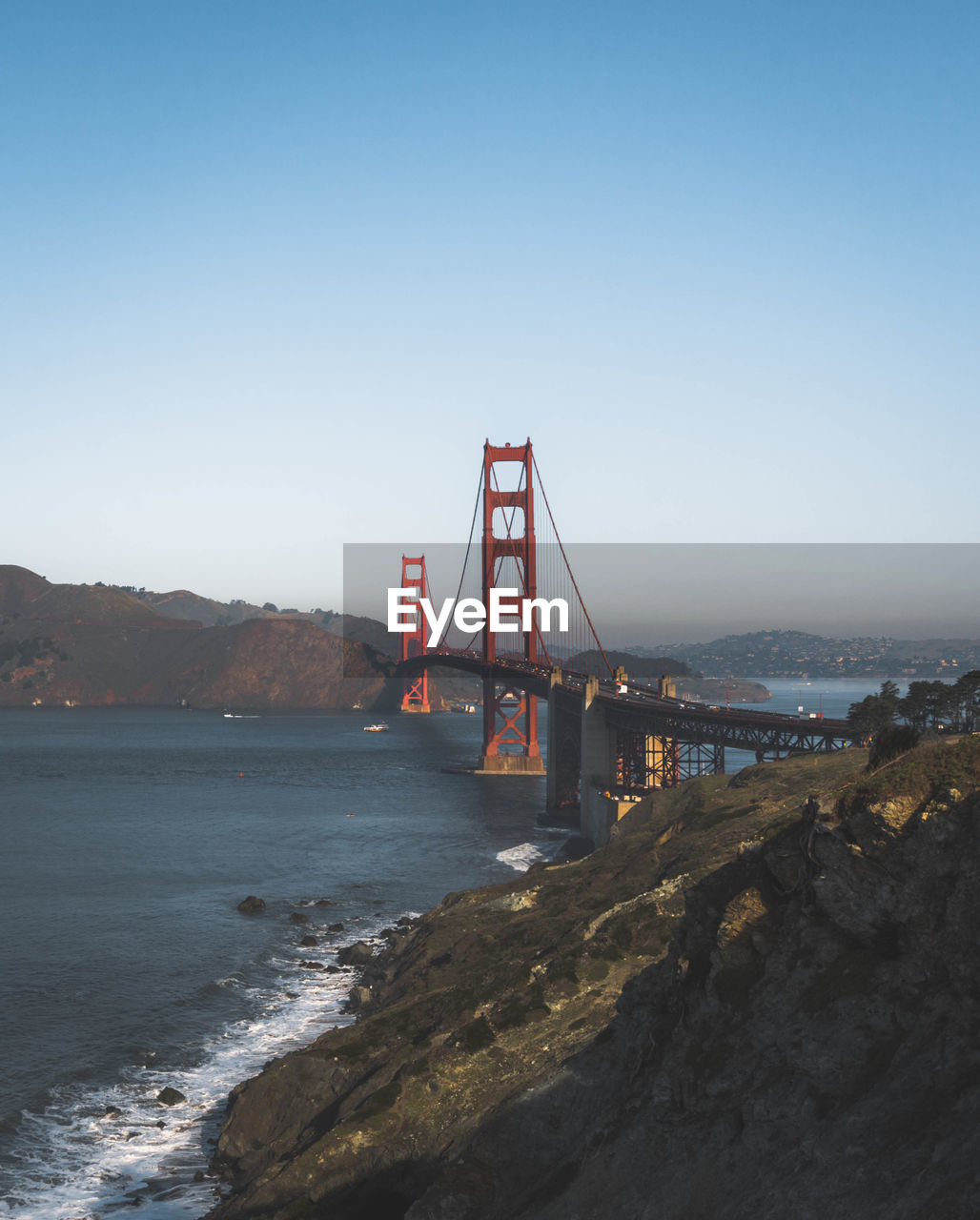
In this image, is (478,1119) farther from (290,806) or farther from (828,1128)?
(290,806)

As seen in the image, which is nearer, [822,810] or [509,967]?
[822,810]

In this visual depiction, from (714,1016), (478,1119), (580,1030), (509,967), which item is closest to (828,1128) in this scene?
(714,1016)

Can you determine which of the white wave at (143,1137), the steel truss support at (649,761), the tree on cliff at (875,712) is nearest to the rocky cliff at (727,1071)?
the white wave at (143,1137)

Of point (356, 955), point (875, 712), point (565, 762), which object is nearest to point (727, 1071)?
point (356, 955)

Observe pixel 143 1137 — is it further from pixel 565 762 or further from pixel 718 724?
pixel 565 762

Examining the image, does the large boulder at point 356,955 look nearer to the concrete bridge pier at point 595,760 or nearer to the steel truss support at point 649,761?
the steel truss support at point 649,761

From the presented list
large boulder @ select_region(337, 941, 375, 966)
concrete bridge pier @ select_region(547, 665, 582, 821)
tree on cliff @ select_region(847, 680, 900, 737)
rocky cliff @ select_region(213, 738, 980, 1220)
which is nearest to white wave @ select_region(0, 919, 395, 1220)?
rocky cliff @ select_region(213, 738, 980, 1220)

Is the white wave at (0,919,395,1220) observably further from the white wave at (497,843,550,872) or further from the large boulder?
the white wave at (497,843,550,872)
